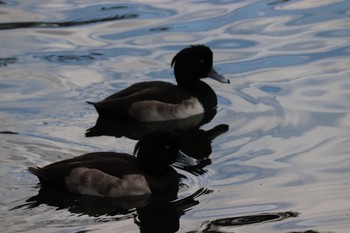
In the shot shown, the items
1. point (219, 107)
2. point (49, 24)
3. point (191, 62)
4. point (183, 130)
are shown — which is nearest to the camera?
point (183, 130)

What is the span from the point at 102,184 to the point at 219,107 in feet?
10.9

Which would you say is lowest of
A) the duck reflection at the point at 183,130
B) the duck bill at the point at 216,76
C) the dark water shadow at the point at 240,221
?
the dark water shadow at the point at 240,221

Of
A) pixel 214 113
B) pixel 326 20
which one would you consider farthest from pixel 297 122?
pixel 326 20

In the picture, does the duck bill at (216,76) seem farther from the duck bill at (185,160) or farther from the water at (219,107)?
the duck bill at (185,160)

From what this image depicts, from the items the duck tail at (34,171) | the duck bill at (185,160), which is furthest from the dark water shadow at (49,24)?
the duck tail at (34,171)

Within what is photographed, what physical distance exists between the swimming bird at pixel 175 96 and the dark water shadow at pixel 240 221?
Result: 3643 mm

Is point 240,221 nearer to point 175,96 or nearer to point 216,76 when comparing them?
point 175,96

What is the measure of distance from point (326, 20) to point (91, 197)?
7.06 metres

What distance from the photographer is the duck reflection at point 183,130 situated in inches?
448

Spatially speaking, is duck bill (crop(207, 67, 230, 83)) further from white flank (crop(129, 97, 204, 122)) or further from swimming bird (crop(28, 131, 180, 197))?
swimming bird (crop(28, 131, 180, 197))

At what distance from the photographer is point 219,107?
42.3 feet

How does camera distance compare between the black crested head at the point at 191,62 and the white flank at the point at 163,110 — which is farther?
the black crested head at the point at 191,62

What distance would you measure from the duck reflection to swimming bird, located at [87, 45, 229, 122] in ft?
0.24

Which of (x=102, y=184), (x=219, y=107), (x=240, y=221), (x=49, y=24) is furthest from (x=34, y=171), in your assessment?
(x=49, y=24)
